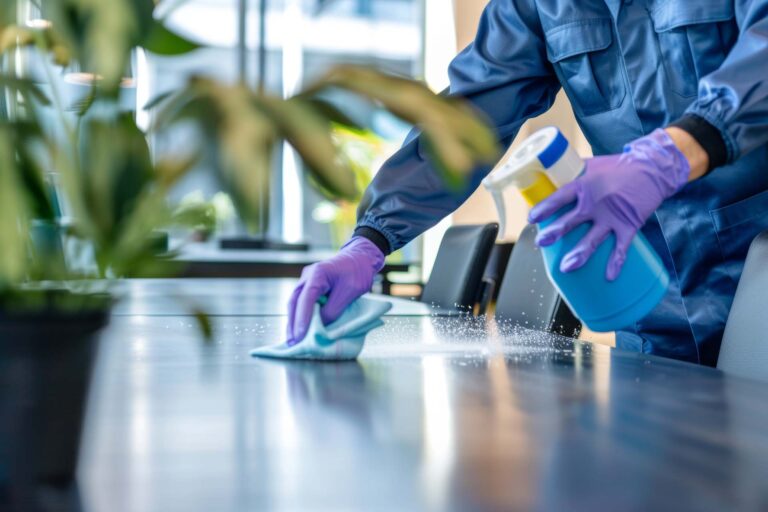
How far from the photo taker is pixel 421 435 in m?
0.64

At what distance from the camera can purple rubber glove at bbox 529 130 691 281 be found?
97 cm

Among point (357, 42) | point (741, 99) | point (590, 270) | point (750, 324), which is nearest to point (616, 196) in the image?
point (590, 270)

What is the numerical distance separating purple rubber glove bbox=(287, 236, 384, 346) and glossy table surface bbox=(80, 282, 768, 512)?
8 cm

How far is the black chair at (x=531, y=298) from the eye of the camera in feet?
6.15

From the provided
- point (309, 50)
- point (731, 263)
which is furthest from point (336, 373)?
point (309, 50)

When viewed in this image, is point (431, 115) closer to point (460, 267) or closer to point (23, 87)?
point (23, 87)

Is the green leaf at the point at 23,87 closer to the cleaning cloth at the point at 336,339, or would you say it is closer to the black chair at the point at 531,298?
the cleaning cloth at the point at 336,339

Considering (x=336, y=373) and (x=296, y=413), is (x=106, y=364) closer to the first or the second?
(x=336, y=373)

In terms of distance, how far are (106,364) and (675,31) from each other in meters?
1.04

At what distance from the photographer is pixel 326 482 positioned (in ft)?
1.67

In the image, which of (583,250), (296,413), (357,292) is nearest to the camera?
(296,413)

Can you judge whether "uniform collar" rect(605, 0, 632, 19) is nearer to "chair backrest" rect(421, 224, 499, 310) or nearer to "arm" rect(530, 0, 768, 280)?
"arm" rect(530, 0, 768, 280)

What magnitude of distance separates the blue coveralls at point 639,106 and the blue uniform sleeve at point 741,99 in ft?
0.11

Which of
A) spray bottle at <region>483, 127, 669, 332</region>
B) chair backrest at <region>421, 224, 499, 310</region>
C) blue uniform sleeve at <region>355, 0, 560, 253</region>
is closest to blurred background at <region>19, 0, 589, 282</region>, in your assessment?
chair backrest at <region>421, 224, 499, 310</region>
